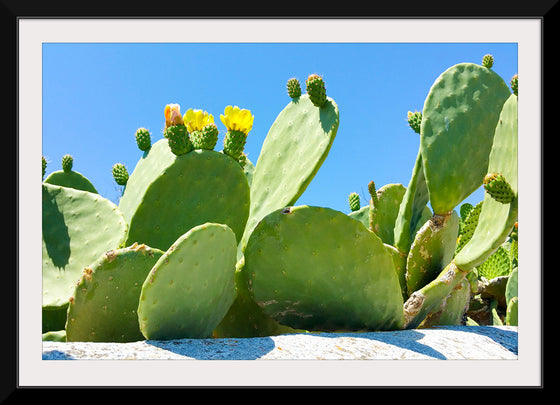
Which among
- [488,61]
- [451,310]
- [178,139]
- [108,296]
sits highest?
[488,61]

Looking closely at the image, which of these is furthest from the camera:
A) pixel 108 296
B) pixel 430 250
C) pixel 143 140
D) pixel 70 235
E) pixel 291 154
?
pixel 143 140

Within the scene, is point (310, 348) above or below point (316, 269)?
below

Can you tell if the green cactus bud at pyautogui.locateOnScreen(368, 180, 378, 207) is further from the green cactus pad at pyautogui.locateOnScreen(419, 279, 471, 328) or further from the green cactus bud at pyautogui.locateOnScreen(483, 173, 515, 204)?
the green cactus bud at pyautogui.locateOnScreen(483, 173, 515, 204)

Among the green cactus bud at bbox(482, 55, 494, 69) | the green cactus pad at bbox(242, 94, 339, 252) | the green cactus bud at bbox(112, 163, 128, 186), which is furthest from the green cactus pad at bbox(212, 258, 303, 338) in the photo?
the green cactus bud at bbox(482, 55, 494, 69)

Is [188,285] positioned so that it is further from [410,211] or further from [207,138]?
[410,211]

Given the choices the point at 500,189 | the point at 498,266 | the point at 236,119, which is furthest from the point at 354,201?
the point at 500,189
